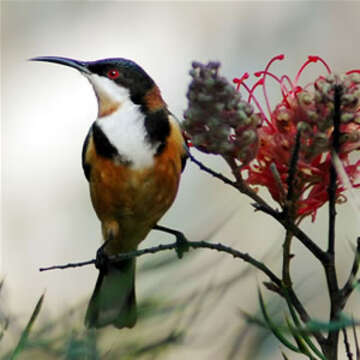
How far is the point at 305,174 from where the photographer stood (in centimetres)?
127

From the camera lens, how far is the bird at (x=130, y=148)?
6.69 feet

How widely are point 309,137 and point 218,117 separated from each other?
14cm

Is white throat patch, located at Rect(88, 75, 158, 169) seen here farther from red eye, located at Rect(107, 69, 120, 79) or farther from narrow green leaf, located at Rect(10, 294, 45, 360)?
narrow green leaf, located at Rect(10, 294, 45, 360)

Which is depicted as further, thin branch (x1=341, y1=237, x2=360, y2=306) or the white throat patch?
the white throat patch

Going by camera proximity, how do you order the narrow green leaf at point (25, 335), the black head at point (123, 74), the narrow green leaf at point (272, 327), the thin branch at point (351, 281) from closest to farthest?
1. the narrow green leaf at point (25, 335)
2. the narrow green leaf at point (272, 327)
3. the thin branch at point (351, 281)
4. the black head at point (123, 74)

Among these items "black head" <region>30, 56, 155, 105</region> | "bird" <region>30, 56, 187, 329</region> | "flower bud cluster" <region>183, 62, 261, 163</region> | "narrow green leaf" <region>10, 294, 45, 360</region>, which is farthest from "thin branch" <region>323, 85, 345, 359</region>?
"black head" <region>30, 56, 155, 105</region>

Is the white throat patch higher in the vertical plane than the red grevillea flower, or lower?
lower

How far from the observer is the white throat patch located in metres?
2.01

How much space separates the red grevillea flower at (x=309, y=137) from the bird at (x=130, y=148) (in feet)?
1.95

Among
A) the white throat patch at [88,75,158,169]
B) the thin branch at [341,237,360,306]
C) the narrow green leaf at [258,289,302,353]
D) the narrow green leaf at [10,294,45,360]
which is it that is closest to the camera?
the narrow green leaf at [10,294,45,360]

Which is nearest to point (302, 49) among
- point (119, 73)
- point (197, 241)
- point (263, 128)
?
point (119, 73)

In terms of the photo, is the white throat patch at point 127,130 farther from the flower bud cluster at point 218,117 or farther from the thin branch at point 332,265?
the thin branch at point 332,265

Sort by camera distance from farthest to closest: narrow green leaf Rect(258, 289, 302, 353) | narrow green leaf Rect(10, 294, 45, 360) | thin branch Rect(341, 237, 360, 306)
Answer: thin branch Rect(341, 237, 360, 306) → narrow green leaf Rect(258, 289, 302, 353) → narrow green leaf Rect(10, 294, 45, 360)

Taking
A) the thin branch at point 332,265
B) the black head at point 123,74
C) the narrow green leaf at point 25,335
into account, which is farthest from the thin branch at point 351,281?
the black head at point 123,74
